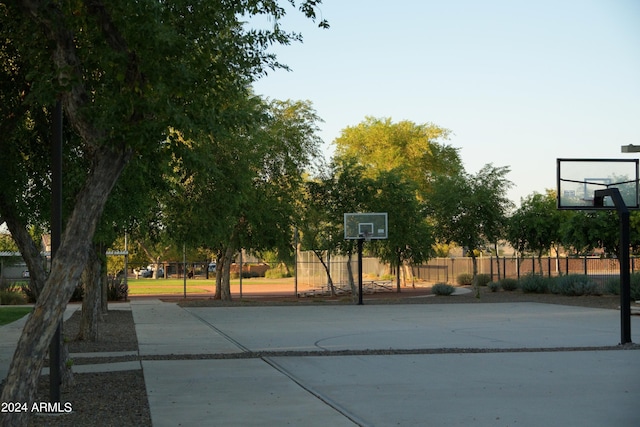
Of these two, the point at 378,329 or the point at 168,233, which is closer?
the point at 378,329

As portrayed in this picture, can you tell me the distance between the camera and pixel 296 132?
41.5 m

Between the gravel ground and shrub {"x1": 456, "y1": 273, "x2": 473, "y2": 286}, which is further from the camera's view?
shrub {"x1": 456, "y1": 273, "x2": 473, "y2": 286}

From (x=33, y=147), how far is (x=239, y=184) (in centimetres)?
1922

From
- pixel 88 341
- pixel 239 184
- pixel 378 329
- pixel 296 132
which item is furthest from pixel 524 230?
pixel 88 341

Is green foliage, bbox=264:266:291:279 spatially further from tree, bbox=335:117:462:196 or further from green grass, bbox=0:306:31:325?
green grass, bbox=0:306:31:325

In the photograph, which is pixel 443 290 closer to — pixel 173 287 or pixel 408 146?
pixel 173 287

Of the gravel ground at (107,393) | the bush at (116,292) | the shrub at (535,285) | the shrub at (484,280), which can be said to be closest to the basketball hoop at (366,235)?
the shrub at (535,285)

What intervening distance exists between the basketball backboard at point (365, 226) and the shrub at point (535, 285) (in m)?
9.54

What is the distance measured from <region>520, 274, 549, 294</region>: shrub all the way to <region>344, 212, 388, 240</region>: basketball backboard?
954 cm

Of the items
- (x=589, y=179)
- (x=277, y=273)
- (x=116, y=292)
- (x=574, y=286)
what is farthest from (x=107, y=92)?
(x=277, y=273)

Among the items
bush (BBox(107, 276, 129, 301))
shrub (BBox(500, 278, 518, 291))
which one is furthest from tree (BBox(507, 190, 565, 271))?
bush (BBox(107, 276, 129, 301))

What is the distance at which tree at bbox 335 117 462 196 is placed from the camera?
264 feet

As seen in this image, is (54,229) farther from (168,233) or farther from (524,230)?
(524,230)

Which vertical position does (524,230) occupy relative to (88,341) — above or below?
above
